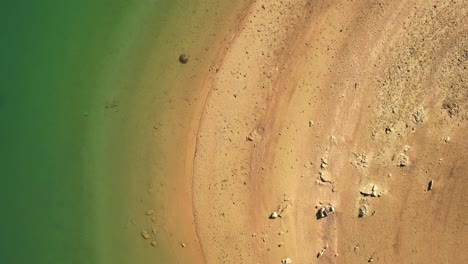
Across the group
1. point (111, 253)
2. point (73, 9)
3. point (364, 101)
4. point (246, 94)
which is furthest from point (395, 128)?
point (73, 9)

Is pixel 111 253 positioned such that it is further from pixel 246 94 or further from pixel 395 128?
pixel 395 128

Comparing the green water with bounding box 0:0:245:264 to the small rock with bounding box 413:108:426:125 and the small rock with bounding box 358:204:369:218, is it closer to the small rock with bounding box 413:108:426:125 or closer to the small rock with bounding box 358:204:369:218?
the small rock with bounding box 358:204:369:218

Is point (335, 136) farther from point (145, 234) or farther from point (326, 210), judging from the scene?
point (145, 234)

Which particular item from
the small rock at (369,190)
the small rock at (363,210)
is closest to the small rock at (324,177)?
the small rock at (369,190)

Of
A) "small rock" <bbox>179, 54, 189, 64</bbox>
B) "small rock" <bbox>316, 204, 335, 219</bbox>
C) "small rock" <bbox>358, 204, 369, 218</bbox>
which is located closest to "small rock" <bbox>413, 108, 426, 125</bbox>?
"small rock" <bbox>358, 204, 369, 218</bbox>

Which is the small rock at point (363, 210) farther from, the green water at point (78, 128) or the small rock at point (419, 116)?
the green water at point (78, 128)

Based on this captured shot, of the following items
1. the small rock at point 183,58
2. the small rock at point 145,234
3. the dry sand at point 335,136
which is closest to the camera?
the dry sand at point 335,136

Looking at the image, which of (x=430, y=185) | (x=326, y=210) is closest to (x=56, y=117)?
(x=326, y=210)
